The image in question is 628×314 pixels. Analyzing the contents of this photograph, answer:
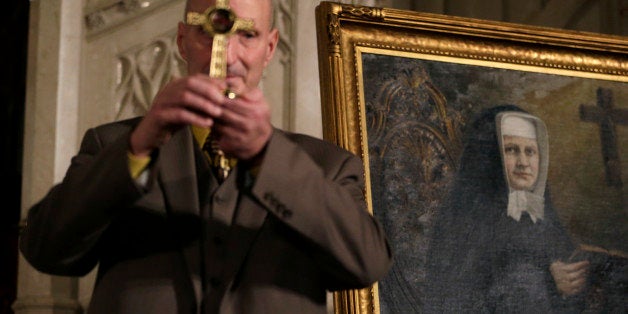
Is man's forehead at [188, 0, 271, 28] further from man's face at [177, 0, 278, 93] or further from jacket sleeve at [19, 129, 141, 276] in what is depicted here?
jacket sleeve at [19, 129, 141, 276]

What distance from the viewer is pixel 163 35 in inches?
118

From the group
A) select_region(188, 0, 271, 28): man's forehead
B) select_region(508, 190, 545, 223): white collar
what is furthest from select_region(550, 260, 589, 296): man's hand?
select_region(188, 0, 271, 28): man's forehead

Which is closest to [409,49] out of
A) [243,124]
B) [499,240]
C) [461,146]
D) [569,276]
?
[461,146]

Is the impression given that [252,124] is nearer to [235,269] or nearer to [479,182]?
[235,269]

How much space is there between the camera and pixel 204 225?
1.54m

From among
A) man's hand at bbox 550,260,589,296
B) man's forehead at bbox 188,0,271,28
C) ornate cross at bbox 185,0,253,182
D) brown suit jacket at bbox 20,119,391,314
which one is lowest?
man's hand at bbox 550,260,589,296

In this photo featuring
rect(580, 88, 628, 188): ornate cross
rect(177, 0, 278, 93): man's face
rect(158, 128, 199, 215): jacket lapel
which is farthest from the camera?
rect(580, 88, 628, 188): ornate cross

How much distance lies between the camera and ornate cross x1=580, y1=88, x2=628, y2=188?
2893 millimetres

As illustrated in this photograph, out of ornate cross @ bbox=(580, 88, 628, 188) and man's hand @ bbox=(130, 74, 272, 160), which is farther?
ornate cross @ bbox=(580, 88, 628, 188)

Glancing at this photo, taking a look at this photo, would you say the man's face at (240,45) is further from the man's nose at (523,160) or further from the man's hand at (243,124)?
the man's nose at (523,160)

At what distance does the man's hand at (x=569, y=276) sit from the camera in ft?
8.83

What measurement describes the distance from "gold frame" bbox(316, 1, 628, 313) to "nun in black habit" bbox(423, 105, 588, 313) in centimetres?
20

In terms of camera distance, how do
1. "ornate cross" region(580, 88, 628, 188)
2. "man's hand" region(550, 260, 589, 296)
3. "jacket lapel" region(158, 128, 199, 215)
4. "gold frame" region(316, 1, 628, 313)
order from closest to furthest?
"jacket lapel" region(158, 128, 199, 215)
"gold frame" region(316, 1, 628, 313)
"man's hand" region(550, 260, 589, 296)
"ornate cross" region(580, 88, 628, 188)

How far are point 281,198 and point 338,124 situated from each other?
1.14m
